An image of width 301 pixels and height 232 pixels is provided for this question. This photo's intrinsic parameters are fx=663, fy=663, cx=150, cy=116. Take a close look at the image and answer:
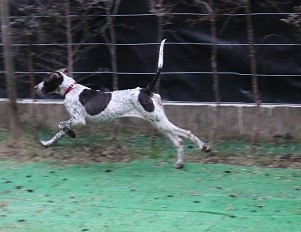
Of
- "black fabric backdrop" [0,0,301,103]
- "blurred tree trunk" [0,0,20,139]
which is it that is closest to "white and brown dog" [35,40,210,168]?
"blurred tree trunk" [0,0,20,139]

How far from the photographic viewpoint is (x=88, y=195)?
7551 mm

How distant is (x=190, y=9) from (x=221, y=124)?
6.22 ft

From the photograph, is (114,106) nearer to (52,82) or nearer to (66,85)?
(66,85)

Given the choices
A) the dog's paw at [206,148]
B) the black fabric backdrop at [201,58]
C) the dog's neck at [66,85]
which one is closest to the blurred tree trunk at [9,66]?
the dog's neck at [66,85]

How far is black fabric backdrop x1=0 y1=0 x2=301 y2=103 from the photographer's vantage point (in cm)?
1030

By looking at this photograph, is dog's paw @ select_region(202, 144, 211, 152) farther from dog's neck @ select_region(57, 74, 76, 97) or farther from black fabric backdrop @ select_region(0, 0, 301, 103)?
dog's neck @ select_region(57, 74, 76, 97)

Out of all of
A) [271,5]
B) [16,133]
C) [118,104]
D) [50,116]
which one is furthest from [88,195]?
[271,5]

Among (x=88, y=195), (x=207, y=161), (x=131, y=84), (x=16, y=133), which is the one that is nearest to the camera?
(x=88, y=195)

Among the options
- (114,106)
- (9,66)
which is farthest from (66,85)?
(9,66)

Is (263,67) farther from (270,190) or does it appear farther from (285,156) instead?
(270,190)

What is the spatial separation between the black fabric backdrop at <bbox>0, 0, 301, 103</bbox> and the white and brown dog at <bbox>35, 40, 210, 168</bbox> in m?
1.59

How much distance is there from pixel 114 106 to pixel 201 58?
220 centimetres

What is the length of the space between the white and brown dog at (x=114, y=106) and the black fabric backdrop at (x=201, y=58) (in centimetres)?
159

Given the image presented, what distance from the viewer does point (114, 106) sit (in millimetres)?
9094
